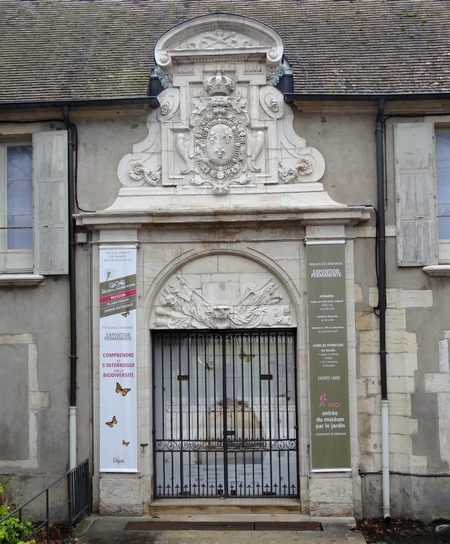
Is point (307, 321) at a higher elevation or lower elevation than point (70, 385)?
higher

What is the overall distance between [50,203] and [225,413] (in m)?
3.88

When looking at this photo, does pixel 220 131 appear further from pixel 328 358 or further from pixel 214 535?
pixel 214 535

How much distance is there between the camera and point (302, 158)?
8781mm

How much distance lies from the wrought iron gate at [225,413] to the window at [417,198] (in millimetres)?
2097

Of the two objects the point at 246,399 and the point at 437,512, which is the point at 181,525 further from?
the point at 437,512

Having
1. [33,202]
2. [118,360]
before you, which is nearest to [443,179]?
[118,360]

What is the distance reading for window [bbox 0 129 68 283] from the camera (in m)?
8.85

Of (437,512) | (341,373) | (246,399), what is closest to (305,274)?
(341,373)

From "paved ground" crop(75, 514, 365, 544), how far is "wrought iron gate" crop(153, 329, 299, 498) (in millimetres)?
674

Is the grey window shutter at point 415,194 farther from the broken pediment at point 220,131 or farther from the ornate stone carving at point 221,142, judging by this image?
the ornate stone carving at point 221,142

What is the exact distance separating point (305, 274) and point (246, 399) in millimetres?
1971

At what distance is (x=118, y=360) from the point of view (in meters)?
8.64

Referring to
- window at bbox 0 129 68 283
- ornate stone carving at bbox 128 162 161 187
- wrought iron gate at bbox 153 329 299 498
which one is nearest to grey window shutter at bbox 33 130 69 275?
window at bbox 0 129 68 283

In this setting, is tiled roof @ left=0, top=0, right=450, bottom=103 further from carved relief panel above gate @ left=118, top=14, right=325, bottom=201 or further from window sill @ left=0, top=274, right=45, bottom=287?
window sill @ left=0, top=274, right=45, bottom=287
